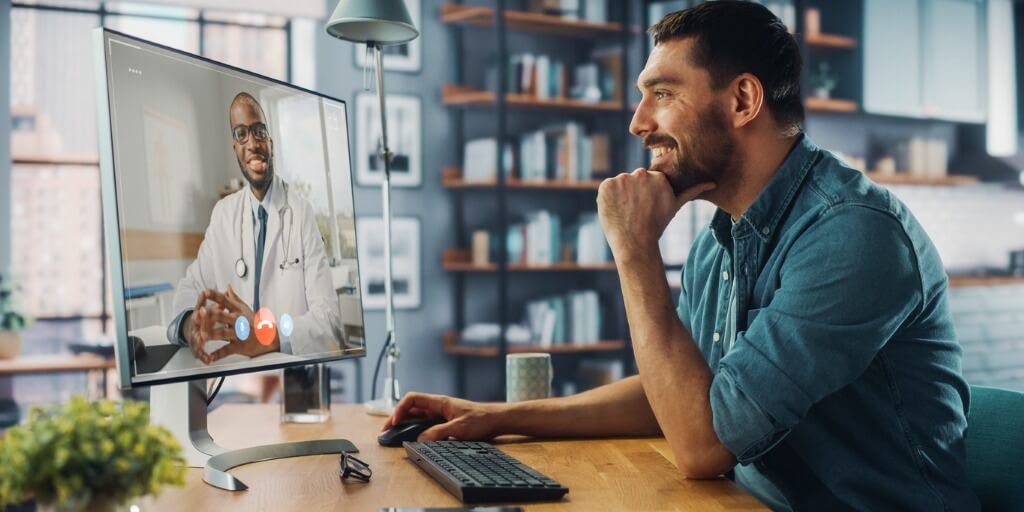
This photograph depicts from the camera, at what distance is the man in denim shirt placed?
1.25 m

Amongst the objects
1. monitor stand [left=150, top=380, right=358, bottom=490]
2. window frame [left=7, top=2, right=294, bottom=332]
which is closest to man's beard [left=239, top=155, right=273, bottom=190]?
monitor stand [left=150, top=380, right=358, bottom=490]

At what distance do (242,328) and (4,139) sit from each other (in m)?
4.40

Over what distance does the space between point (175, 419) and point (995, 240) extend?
6413 mm

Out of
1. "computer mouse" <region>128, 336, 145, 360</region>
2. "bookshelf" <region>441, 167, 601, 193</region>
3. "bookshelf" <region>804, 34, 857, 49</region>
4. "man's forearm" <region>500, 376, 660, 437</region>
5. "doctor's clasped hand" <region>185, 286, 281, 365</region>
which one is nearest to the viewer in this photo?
"computer mouse" <region>128, 336, 145, 360</region>

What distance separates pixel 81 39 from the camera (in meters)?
5.30

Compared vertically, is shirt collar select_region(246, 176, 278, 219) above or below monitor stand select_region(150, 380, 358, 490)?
above

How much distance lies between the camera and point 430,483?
124cm

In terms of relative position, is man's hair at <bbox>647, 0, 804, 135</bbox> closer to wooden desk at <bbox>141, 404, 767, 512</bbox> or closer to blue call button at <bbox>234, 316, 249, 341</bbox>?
wooden desk at <bbox>141, 404, 767, 512</bbox>

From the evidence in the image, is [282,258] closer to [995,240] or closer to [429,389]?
[429,389]

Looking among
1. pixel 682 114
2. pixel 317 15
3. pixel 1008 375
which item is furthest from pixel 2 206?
pixel 1008 375

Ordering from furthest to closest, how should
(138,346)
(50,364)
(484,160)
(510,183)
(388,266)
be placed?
1. (484,160)
2. (510,183)
3. (50,364)
4. (388,266)
5. (138,346)

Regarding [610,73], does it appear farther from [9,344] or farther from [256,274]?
[256,274]

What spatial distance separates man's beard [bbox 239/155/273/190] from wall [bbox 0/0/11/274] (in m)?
4.27

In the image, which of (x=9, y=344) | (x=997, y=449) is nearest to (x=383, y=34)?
(x=997, y=449)
